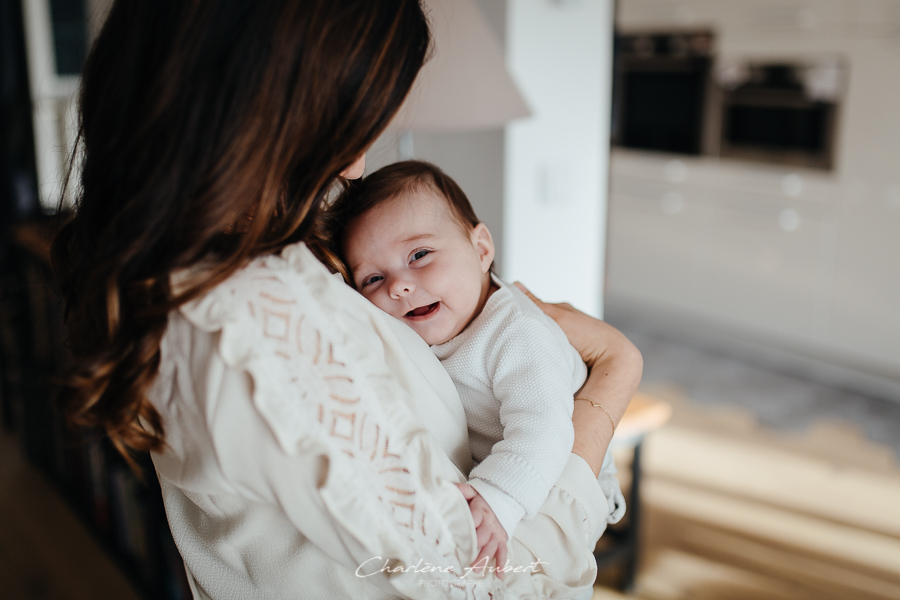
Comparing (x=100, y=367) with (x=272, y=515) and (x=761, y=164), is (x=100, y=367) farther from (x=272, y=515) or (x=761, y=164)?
(x=761, y=164)

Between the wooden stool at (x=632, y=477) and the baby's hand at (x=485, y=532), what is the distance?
1.15 m

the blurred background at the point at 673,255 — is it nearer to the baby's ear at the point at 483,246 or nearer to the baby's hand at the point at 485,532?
the baby's ear at the point at 483,246

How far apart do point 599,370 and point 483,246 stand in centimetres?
25

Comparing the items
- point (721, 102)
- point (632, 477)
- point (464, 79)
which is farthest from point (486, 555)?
point (721, 102)

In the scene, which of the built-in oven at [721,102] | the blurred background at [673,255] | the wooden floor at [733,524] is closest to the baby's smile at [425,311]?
the blurred background at [673,255]

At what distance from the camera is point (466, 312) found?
3.37 feet

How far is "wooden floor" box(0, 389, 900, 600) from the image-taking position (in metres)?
2.36

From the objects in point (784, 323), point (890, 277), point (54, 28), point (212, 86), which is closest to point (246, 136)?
point (212, 86)

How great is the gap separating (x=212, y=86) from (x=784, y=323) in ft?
12.8

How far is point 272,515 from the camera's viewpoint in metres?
0.77

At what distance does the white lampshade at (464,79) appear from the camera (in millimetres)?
1513

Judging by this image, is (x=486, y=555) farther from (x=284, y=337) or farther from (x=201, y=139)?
(x=201, y=139)

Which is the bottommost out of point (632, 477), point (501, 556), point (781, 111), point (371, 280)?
point (632, 477)

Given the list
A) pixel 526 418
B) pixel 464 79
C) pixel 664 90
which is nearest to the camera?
pixel 526 418
